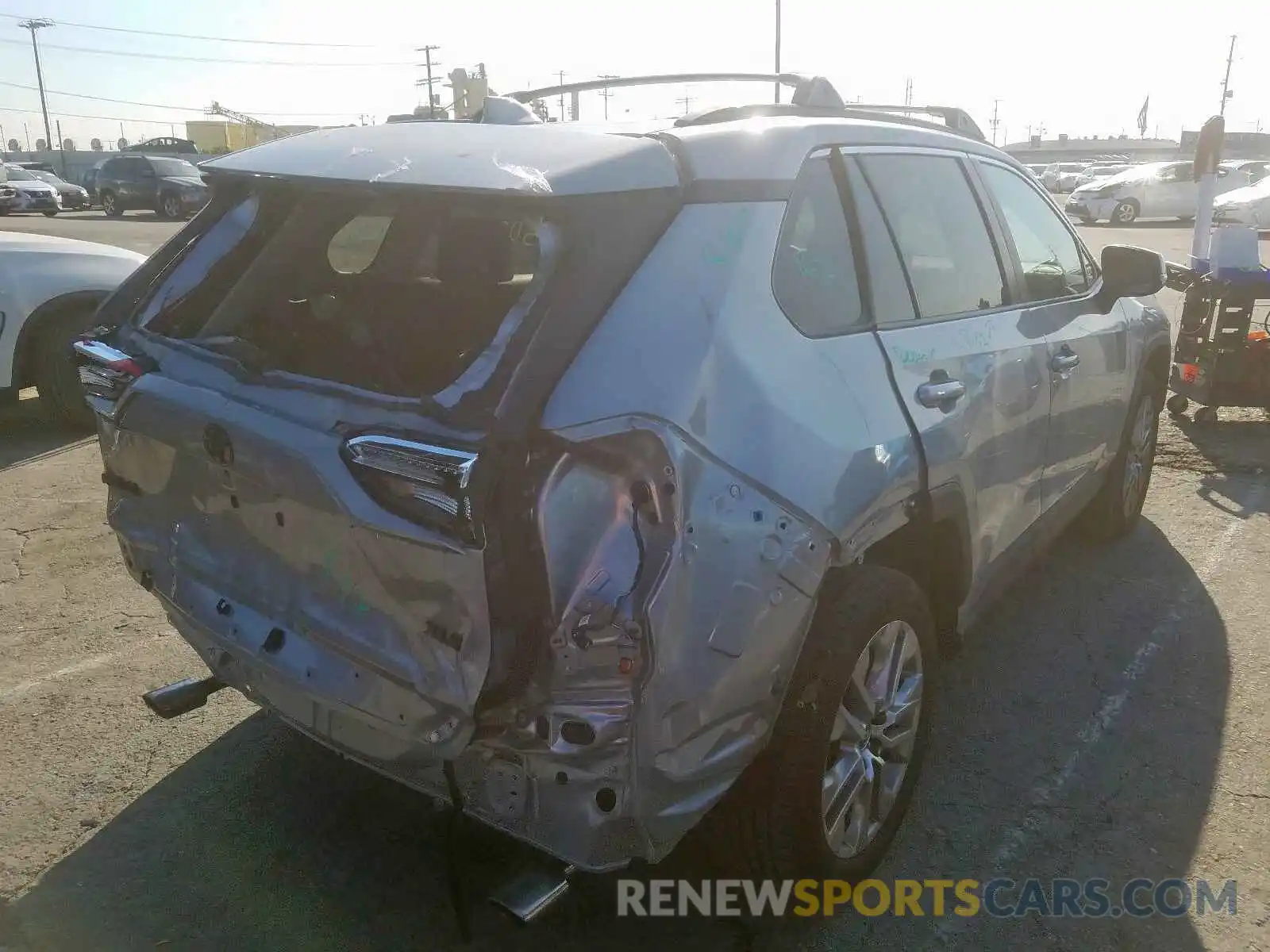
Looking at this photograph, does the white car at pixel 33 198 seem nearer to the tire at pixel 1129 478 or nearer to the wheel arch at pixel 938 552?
the tire at pixel 1129 478

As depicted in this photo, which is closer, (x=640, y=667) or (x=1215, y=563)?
(x=640, y=667)

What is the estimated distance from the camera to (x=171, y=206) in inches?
1166

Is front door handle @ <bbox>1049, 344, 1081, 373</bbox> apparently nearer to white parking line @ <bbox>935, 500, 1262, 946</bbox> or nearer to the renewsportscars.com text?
white parking line @ <bbox>935, 500, 1262, 946</bbox>

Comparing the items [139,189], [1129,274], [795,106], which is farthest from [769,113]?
[139,189]

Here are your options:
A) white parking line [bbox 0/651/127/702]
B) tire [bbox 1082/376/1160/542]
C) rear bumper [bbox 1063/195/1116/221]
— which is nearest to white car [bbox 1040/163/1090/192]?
rear bumper [bbox 1063/195/1116/221]

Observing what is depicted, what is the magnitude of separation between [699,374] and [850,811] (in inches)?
48.9

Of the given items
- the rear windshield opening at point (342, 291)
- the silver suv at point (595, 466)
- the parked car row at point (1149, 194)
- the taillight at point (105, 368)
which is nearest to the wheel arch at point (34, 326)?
the rear windshield opening at point (342, 291)

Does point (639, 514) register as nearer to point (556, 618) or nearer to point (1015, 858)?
point (556, 618)

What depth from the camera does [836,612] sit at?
2.34m

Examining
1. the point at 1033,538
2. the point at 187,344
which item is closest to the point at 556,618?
the point at 187,344

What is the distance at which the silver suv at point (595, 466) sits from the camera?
1.92 metres

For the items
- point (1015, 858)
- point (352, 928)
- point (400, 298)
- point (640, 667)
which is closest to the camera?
point (640, 667)

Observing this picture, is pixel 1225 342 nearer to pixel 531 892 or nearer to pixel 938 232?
pixel 938 232

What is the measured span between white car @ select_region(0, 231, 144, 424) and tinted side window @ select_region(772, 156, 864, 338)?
17.7ft
